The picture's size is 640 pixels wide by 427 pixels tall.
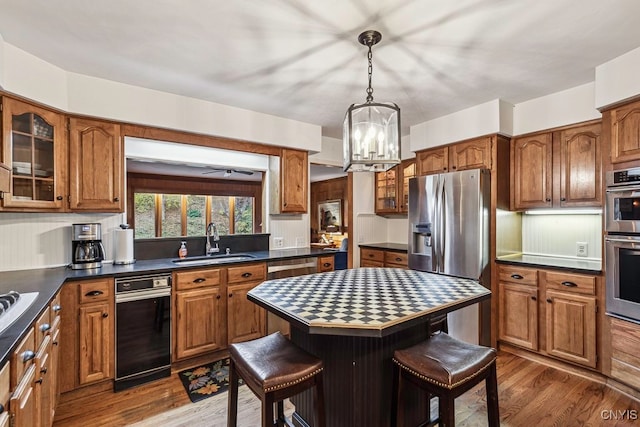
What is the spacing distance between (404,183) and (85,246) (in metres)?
3.68

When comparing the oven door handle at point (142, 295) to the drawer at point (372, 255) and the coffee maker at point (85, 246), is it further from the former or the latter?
the drawer at point (372, 255)

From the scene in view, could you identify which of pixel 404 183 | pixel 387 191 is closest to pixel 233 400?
pixel 404 183

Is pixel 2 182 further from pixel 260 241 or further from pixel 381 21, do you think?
pixel 260 241

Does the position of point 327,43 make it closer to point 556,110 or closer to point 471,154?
point 471,154

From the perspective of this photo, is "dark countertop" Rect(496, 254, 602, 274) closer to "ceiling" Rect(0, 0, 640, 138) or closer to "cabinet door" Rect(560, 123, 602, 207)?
"cabinet door" Rect(560, 123, 602, 207)

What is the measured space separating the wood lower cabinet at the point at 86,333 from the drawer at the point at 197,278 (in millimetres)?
491

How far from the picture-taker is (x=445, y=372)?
4.68 feet

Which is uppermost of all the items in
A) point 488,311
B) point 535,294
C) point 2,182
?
point 2,182

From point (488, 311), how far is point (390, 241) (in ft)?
6.66

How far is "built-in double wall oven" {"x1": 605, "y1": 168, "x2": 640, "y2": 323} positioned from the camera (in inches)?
90.4

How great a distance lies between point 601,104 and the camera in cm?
243

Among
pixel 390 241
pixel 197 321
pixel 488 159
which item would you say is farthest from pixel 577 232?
pixel 197 321

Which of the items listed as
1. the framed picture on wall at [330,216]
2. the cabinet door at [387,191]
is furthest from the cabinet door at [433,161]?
the framed picture on wall at [330,216]

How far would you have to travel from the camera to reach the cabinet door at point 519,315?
117 inches
